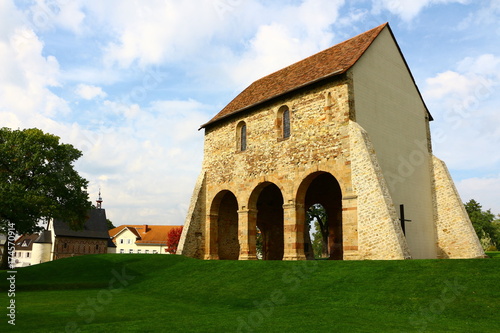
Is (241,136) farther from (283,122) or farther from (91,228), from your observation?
(91,228)

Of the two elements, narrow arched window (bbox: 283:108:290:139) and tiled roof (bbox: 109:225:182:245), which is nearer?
narrow arched window (bbox: 283:108:290:139)

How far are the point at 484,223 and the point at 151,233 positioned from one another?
50.7 metres

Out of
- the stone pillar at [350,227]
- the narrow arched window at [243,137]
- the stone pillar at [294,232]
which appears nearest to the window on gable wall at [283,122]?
the narrow arched window at [243,137]

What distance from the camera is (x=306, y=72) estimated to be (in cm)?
2017

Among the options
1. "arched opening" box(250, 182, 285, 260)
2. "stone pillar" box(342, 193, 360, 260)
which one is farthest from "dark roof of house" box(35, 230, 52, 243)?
"stone pillar" box(342, 193, 360, 260)

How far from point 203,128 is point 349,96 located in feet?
36.7

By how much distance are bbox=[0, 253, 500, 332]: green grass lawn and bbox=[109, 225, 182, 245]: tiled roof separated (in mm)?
51132

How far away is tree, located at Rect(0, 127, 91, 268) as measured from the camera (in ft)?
69.9

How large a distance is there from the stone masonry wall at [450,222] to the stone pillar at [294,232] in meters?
6.62

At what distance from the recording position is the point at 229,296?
1177 centimetres

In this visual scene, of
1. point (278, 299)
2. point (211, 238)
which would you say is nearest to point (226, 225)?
point (211, 238)

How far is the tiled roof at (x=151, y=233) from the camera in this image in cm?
6650

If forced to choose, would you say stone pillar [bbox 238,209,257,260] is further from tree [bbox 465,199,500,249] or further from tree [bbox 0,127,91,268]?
tree [bbox 465,199,500,249]

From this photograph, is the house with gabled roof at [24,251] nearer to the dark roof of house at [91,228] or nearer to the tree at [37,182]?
the dark roof of house at [91,228]
